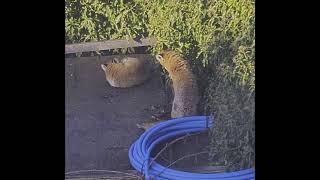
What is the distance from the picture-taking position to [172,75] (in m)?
4.55

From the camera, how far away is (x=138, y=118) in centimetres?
452

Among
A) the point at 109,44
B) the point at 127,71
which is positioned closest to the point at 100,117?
Result: the point at 127,71

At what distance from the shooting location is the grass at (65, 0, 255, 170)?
4.50 meters

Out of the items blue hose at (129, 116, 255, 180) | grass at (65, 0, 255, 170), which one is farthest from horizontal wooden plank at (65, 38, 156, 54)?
blue hose at (129, 116, 255, 180)

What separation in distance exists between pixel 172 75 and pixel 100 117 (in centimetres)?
52

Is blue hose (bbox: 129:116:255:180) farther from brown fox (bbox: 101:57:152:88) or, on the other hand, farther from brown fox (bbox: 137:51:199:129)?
brown fox (bbox: 101:57:152:88)

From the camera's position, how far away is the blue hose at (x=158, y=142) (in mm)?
4516

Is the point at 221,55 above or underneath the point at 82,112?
above

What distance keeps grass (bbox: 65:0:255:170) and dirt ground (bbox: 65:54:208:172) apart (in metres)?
0.15

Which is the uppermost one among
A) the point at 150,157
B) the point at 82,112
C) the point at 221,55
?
the point at 221,55

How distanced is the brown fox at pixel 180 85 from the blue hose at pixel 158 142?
5 cm
